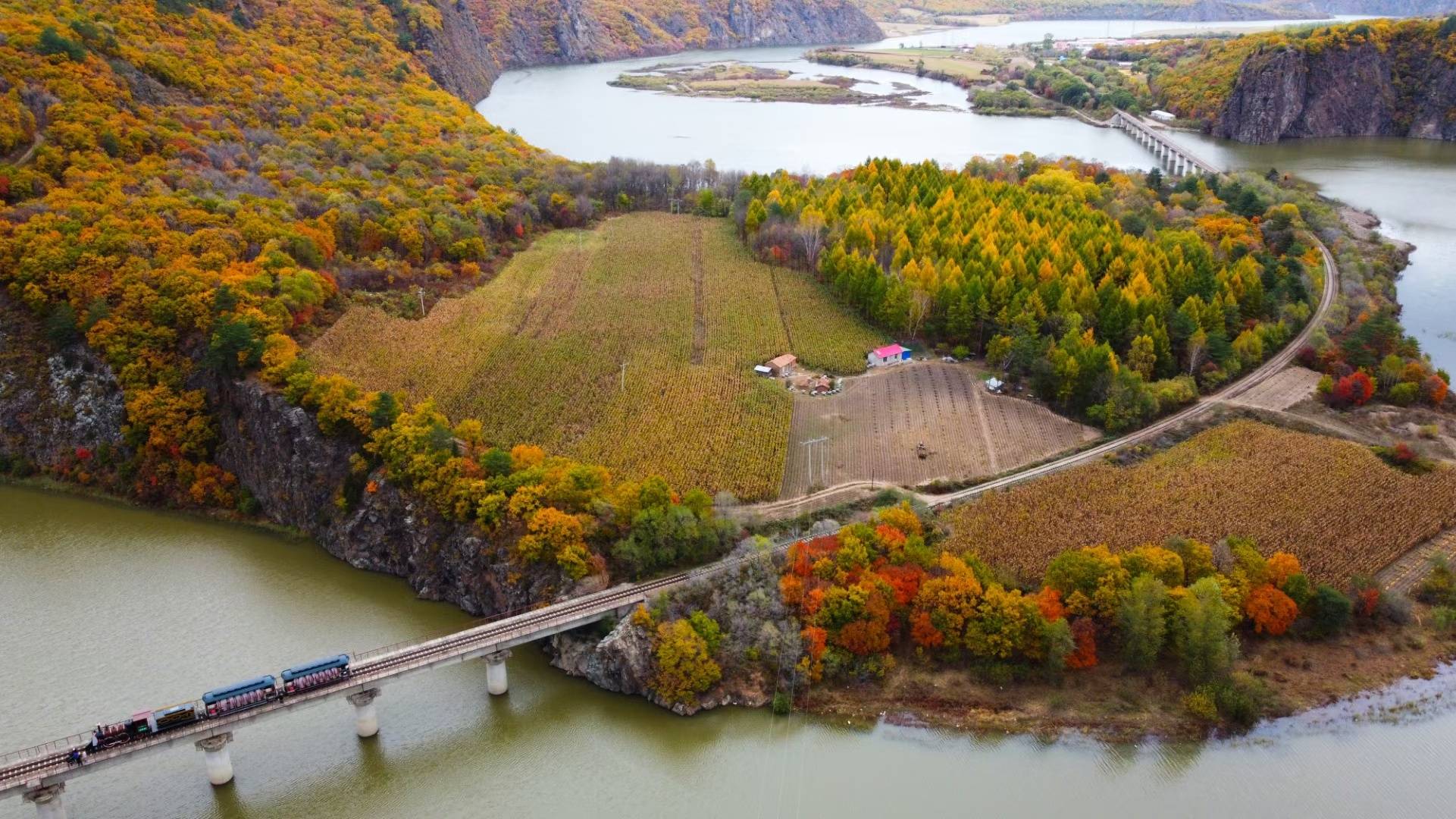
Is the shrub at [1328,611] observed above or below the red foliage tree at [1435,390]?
below

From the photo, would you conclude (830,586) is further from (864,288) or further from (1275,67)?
(1275,67)

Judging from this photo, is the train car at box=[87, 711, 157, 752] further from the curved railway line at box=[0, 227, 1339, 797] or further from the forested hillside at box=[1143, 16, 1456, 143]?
the forested hillside at box=[1143, 16, 1456, 143]

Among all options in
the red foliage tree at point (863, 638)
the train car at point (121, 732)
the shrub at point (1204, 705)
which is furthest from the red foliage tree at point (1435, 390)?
the train car at point (121, 732)

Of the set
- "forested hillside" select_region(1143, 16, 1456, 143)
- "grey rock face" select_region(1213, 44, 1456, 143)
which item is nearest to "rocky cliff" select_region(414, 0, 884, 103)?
"forested hillside" select_region(1143, 16, 1456, 143)

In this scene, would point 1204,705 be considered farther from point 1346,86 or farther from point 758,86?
point 758,86

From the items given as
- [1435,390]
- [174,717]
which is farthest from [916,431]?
[174,717]

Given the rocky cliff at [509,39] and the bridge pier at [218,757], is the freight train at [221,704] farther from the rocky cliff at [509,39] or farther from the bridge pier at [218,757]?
the rocky cliff at [509,39]
